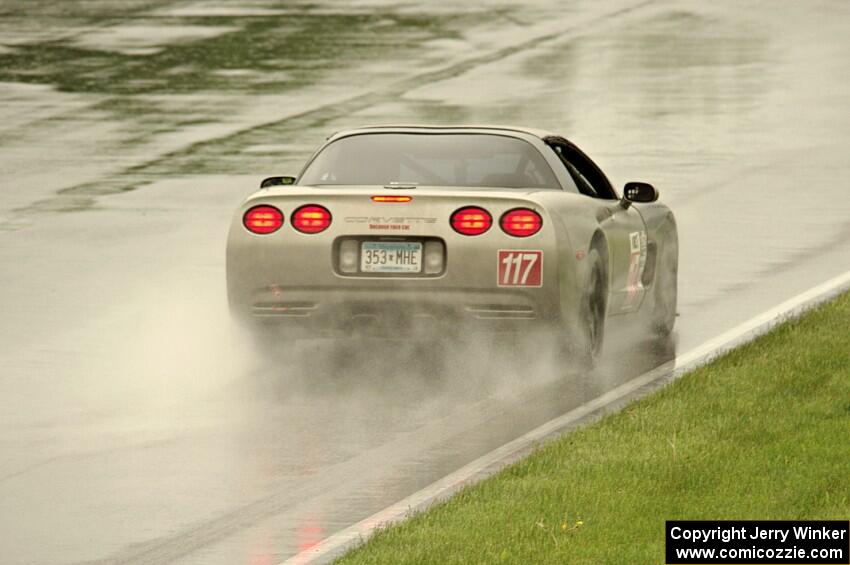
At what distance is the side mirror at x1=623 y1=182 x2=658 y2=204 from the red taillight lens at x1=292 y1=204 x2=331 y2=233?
2.29m

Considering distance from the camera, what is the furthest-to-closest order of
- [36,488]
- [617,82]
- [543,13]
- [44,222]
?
1. [543,13]
2. [617,82]
3. [44,222]
4. [36,488]

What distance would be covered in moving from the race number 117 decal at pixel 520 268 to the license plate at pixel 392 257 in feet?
1.41

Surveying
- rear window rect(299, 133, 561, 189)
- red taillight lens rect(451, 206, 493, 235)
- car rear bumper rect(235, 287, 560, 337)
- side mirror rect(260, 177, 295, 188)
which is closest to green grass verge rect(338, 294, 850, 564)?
car rear bumper rect(235, 287, 560, 337)

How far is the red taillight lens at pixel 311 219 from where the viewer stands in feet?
38.7

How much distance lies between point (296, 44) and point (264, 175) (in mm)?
14110

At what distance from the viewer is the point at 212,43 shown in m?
36.5

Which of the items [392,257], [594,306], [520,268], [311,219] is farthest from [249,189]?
[520,268]

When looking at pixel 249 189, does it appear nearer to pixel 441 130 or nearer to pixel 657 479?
pixel 441 130

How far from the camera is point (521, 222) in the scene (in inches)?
462

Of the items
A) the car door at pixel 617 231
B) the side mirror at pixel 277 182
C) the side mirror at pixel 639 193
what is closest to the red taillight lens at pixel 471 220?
the car door at pixel 617 231

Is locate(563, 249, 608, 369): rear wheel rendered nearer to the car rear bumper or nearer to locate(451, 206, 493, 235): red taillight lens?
the car rear bumper

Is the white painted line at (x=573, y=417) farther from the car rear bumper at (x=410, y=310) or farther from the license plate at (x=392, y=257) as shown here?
the license plate at (x=392, y=257)

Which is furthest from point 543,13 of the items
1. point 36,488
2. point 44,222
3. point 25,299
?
point 36,488

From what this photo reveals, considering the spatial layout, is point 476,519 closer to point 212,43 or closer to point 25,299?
point 25,299
